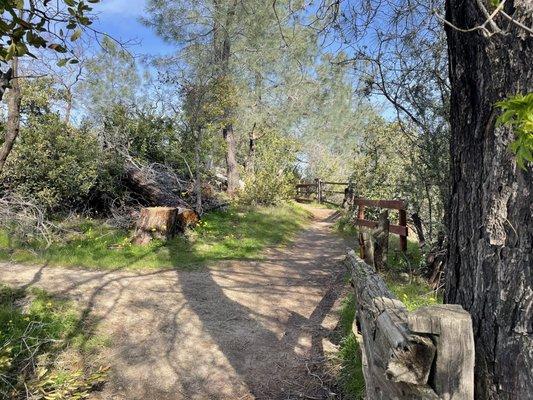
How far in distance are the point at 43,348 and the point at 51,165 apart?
596 cm

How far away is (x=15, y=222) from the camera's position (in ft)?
24.3

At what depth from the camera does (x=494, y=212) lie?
164cm

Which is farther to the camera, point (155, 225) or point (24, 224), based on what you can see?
point (155, 225)

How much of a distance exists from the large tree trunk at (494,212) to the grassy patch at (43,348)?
9.62 feet

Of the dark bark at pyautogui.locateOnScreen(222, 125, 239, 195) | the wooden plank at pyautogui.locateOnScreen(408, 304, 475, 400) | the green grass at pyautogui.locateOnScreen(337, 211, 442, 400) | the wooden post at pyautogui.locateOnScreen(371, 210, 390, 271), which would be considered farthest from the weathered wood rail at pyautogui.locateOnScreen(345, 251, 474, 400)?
the dark bark at pyautogui.locateOnScreen(222, 125, 239, 195)

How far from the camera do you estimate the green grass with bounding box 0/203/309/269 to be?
665 centimetres

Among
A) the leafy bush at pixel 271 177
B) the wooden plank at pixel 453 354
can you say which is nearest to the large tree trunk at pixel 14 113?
the wooden plank at pixel 453 354

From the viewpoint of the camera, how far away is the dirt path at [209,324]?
3.61 m

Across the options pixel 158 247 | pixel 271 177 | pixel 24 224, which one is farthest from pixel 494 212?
pixel 271 177

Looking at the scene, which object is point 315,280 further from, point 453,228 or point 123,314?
point 453,228

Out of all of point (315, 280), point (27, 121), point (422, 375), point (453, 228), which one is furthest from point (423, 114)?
point (27, 121)

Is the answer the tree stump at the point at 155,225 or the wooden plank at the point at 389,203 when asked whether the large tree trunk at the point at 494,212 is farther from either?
the tree stump at the point at 155,225

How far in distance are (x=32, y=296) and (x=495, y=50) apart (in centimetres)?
524

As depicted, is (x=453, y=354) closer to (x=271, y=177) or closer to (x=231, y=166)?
(x=271, y=177)
